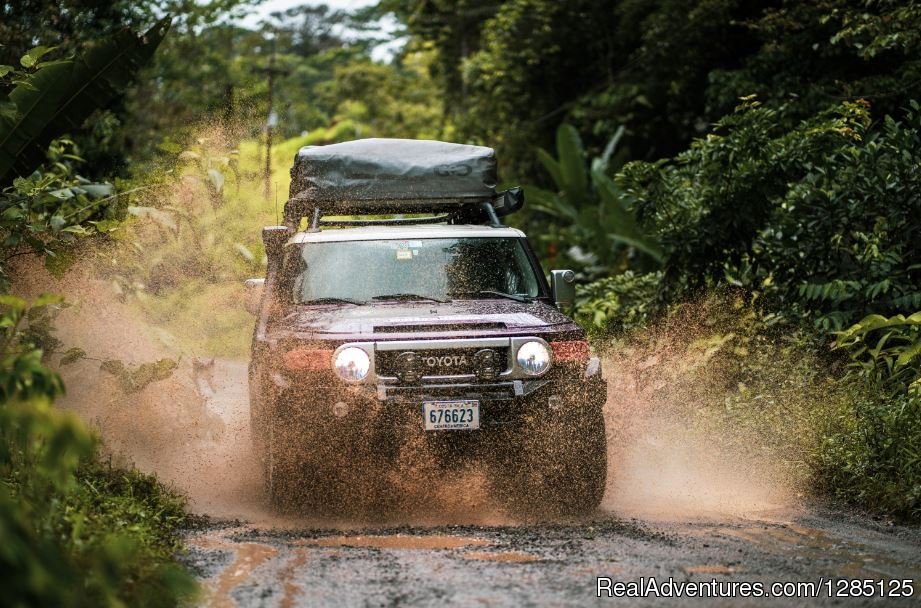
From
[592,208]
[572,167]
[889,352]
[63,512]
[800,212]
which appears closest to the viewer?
[63,512]

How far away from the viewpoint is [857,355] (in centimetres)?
909

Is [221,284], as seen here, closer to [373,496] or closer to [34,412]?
[373,496]

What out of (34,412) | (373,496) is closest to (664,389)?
(373,496)

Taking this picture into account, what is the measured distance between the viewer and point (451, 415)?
6.50m

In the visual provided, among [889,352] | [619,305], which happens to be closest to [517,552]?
[889,352]

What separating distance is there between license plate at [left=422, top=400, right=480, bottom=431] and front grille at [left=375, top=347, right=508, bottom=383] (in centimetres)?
18

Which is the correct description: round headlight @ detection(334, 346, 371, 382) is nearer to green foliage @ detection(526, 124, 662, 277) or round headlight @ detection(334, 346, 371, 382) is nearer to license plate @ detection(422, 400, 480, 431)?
license plate @ detection(422, 400, 480, 431)

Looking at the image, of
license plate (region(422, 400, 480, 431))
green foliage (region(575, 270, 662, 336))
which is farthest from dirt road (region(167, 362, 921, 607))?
green foliage (region(575, 270, 662, 336))

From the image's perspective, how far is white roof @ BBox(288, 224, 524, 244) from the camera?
7.80 m

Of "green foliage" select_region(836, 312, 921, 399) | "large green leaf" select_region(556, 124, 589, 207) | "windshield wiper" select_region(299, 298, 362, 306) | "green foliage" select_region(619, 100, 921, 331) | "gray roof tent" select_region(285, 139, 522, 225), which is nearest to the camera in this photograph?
"windshield wiper" select_region(299, 298, 362, 306)

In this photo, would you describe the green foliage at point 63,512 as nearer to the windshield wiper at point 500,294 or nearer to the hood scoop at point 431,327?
the hood scoop at point 431,327

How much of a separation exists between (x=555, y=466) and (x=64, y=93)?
4.08m

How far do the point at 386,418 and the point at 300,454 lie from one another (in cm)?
51

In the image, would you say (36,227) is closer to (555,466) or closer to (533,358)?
(533,358)
